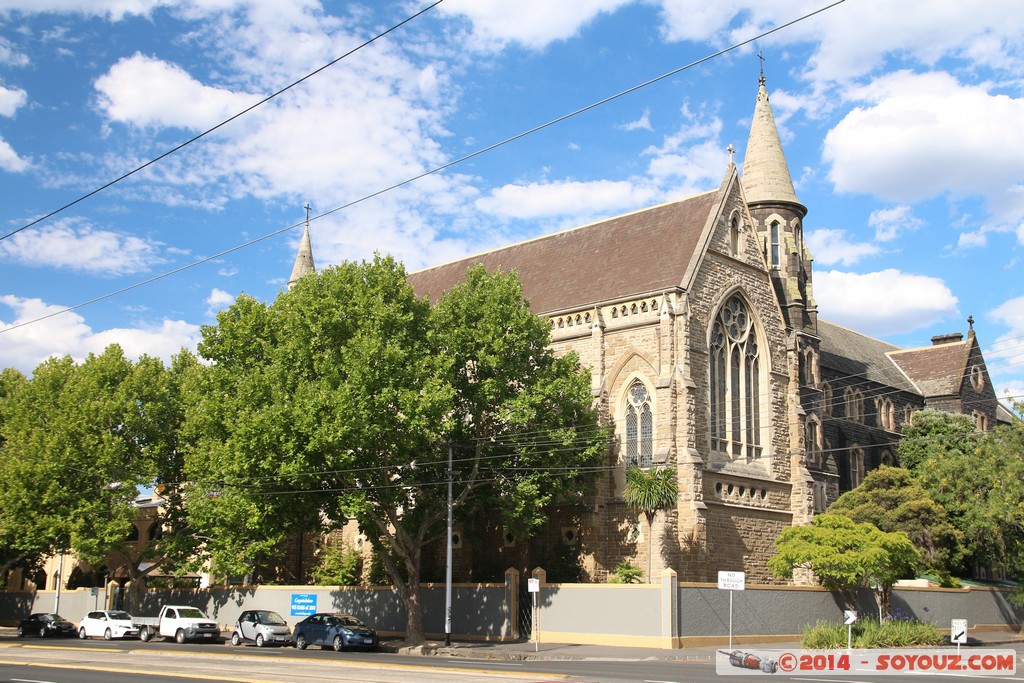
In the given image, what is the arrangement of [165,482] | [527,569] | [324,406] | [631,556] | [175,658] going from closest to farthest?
[175,658], [324,406], [631,556], [527,569], [165,482]

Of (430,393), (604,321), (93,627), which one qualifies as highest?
(604,321)

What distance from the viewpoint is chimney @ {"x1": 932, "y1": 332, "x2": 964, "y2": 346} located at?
2362 inches

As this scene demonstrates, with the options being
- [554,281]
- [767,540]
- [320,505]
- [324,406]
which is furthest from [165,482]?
[767,540]

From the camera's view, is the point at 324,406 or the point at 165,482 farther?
the point at 165,482

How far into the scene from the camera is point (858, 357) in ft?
183

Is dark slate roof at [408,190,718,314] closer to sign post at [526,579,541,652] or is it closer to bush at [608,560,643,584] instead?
bush at [608,560,643,584]

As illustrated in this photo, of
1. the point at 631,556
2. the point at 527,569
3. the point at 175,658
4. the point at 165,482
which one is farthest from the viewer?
the point at 165,482

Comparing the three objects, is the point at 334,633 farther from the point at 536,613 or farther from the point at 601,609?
the point at 601,609

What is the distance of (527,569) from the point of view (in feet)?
123

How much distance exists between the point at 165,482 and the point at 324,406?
51.0ft

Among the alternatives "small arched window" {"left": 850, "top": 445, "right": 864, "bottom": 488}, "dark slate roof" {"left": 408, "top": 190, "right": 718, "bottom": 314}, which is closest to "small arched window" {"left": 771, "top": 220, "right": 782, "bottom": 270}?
"dark slate roof" {"left": 408, "top": 190, "right": 718, "bottom": 314}

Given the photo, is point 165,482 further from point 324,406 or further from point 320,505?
point 324,406

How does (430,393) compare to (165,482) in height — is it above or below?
above

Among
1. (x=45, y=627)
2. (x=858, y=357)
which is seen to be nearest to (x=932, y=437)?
(x=858, y=357)
